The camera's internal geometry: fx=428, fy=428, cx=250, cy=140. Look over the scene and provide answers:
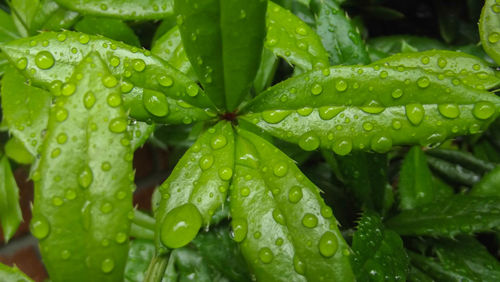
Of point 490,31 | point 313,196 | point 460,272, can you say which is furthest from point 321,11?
point 460,272

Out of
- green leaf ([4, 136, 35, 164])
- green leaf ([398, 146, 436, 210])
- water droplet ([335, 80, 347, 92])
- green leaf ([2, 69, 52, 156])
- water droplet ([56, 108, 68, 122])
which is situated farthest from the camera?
green leaf ([4, 136, 35, 164])

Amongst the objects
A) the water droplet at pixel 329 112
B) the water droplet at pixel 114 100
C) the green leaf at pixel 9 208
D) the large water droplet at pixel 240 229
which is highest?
the water droplet at pixel 114 100

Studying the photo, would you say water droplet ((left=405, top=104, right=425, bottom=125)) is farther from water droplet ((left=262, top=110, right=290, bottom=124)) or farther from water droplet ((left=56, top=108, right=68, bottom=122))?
water droplet ((left=56, top=108, right=68, bottom=122))

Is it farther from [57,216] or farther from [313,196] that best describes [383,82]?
[57,216]

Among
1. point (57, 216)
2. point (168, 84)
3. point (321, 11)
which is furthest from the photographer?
point (321, 11)

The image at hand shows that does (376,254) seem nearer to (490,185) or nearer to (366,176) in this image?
(366,176)

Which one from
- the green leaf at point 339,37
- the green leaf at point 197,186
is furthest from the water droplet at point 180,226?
the green leaf at point 339,37

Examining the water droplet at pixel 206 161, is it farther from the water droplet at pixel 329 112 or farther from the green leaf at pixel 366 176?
the green leaf at pixel 366 176

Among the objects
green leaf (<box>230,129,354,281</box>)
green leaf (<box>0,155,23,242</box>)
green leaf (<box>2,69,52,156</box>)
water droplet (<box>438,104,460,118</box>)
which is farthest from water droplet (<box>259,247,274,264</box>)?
green leaf (<box>0,155,23,242</box>)
